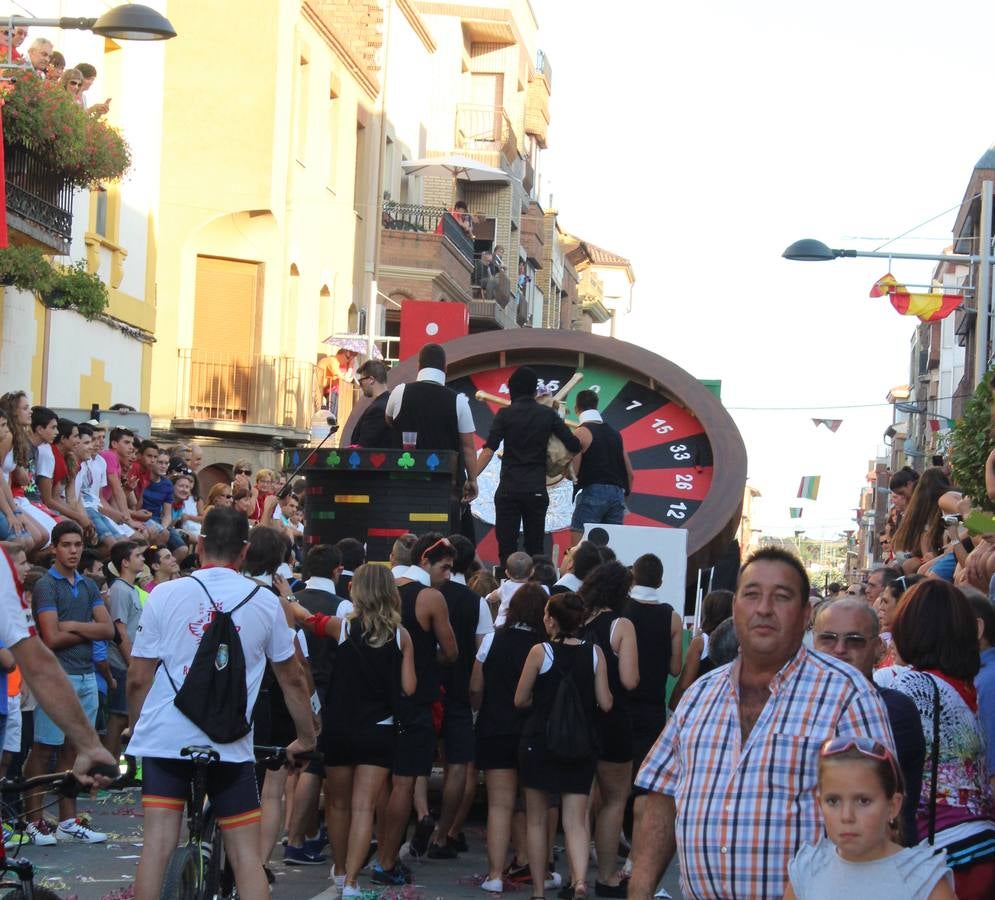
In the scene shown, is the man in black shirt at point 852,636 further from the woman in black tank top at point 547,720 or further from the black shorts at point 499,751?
the black shorts at point 499,751

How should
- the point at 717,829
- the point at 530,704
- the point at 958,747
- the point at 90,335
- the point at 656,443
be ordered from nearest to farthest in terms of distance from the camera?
the point at 717,829
the point at 958,747
the point at 530,704
the point at 656,443
the point at 90,335

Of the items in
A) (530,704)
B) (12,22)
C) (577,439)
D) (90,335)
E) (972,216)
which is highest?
(972,216)

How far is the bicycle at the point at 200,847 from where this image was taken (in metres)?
6.86

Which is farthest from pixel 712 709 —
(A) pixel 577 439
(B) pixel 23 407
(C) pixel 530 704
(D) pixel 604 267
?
(D) pixel 604 267

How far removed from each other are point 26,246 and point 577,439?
6218 mm

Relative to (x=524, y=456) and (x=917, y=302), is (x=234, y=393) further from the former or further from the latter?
(x=524, y=456)

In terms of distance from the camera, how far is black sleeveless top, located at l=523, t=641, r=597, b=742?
32.3 feet

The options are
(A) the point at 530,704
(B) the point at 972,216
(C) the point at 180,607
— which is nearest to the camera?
(C) the point at 180,607

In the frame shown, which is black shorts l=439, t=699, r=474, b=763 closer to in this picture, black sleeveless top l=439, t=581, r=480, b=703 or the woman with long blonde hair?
black sleeveless top l=439, t=581, r=480, b=703

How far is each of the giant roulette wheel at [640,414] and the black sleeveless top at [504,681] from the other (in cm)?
735

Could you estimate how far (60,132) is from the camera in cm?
1730

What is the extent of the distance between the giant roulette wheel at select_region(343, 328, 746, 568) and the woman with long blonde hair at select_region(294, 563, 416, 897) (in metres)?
7.98

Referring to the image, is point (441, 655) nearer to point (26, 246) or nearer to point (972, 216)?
point (26, 246)

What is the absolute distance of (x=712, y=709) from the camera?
4.79 meters
